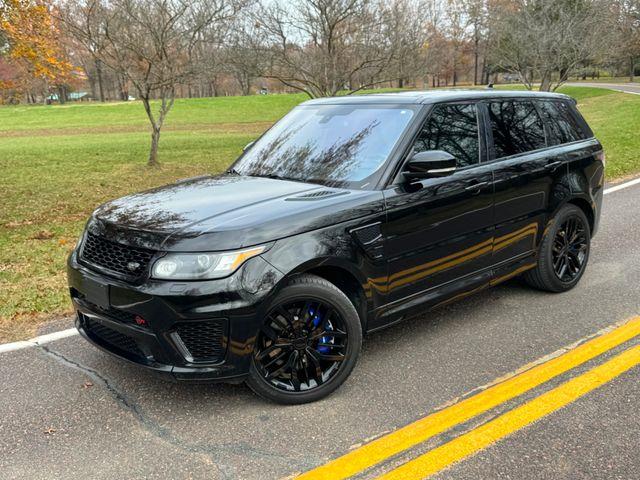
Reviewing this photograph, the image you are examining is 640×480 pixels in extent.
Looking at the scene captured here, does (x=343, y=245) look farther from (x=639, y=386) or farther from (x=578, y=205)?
(x=578, y=205)

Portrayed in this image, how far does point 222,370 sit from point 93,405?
0.90 m

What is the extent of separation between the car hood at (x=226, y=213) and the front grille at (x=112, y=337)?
54 cm

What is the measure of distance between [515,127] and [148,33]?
1071 cm

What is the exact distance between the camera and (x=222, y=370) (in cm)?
308

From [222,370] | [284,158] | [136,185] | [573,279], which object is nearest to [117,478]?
[222,370]

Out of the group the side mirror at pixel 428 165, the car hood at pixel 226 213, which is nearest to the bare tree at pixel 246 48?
the car hood at pixel 226 213

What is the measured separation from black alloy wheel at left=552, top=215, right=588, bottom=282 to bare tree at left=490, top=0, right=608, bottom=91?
1721cm

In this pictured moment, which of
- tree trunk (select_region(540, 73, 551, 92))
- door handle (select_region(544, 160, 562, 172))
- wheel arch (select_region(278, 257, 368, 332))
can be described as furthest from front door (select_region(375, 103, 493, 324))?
tree trunk (select_region(540, 73, 551, 92))

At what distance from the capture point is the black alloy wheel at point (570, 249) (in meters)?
5.02

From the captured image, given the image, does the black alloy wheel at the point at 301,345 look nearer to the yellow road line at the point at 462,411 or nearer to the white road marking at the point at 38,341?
the yellow road line at the point at 462,411

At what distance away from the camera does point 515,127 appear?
470 cm

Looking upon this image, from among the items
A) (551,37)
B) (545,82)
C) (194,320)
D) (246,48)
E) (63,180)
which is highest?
(551,37)

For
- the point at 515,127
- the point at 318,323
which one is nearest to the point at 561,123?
the point at 515,127

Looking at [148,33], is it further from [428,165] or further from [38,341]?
[428,165]
